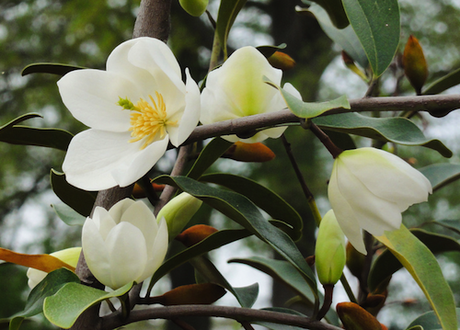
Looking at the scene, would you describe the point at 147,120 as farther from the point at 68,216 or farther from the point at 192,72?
the point at 192,72

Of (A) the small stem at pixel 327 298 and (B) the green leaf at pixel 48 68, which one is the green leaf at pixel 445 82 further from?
(B) the green leaf at pixel 48 68

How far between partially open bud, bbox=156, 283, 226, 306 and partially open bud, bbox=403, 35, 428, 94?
0.30 m

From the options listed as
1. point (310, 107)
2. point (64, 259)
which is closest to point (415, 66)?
point (310, 107)

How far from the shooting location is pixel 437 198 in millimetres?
1558

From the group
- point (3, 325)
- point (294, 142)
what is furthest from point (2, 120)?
point (3, 325)

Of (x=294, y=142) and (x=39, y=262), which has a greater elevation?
(x=39, y=262)

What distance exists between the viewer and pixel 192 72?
1645 millimetres

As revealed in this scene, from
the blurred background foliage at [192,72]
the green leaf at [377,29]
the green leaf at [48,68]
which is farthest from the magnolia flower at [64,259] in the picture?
the blurred background foliage at [192,72]

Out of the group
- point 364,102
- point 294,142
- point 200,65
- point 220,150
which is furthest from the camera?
point 200,65

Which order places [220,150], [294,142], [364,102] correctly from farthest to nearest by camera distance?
[294,142]
[220,150]
[364,102]

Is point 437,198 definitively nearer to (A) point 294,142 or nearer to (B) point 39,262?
(A) point 294,142

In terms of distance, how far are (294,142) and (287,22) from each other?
0.56 m

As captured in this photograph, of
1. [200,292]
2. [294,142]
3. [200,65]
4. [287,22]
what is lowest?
[294,142]

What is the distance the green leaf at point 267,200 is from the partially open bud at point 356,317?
0.09 m
